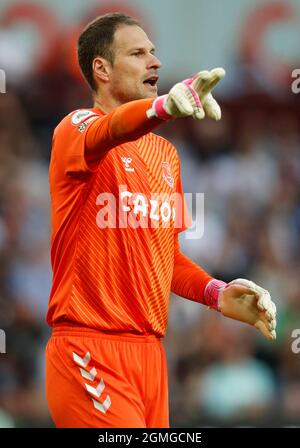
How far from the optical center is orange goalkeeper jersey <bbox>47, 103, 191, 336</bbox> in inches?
189

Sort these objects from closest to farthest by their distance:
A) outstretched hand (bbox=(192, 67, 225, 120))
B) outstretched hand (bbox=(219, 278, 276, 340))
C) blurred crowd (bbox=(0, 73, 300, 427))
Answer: outstretched hand (bbox=(192, 67, 225, 120))
outstretched hand (bbox=(219, 278, 276, 340))
blurred crowd (bbox=(0, 73, 300, 427))

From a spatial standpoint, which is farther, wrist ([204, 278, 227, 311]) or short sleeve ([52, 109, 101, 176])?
wrist ([204, 278, 227, 311])

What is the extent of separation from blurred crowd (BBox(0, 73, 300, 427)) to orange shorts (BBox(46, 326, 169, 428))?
3474 millimetres

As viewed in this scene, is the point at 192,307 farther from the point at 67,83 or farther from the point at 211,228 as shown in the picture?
the point at 67,83

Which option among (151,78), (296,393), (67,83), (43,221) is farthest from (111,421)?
(67,83)

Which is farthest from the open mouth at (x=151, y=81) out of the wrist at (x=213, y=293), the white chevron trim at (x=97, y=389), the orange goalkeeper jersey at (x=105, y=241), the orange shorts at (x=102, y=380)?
the white chevron trim at (x=97, y=389)

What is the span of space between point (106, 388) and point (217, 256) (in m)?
5.08

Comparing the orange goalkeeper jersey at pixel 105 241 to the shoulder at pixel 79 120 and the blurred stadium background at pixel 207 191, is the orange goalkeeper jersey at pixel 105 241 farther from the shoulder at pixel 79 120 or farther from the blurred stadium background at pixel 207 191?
the blurred stadium background at pixel 207 191

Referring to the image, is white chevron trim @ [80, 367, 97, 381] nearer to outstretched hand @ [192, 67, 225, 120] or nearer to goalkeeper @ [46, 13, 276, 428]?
goalkeeper @ [46, 13, 276, 428]

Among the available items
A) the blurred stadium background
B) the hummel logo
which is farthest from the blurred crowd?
the hummel logo

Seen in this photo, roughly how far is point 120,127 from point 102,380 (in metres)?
1.28

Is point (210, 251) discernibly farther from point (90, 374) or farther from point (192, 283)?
point (90, 374)

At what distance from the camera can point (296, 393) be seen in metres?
8.83

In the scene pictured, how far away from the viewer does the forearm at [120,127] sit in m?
4.29
